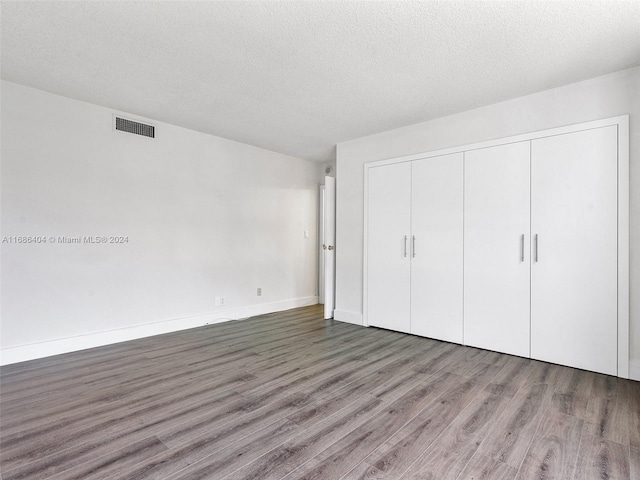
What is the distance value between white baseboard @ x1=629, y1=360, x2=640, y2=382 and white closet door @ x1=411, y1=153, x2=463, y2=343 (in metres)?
1.38

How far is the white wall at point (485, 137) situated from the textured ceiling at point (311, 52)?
151mm

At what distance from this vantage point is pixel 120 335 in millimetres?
3697

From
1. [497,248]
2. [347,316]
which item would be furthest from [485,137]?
[347,316]

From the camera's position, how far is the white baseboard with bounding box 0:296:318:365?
307 centimetres

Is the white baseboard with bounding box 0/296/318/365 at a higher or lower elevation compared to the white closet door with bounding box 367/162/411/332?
lower

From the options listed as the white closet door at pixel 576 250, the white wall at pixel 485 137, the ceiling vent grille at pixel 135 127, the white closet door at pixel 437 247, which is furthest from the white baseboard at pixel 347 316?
the ceiling vent grille at pixel 135 127

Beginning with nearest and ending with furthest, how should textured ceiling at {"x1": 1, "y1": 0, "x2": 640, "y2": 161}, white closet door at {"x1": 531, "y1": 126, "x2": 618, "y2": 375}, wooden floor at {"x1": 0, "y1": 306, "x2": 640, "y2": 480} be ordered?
wooden floor at {"x1": 0, "y1": 306, "x2": 640, "y2": 480} → textured ceiling at {"x1": 1, "y1": 0, "x2": 640, "y2": 161} → white closet door at {"x1": 531, "y1": 126, "x2": 618, "y2": 375}

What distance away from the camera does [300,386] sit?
255 centimetres

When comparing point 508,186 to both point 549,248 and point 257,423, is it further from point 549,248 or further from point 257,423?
point 257,423

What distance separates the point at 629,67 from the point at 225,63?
133 inches

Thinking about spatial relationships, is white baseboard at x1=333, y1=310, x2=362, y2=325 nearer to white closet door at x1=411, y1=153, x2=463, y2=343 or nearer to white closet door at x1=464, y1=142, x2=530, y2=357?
white closet door at x1=411, y1=153, x2=463, y2=343

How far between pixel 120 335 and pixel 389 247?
3.38m

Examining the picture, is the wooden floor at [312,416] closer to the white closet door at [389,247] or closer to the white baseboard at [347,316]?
the white closet door at [389,247]

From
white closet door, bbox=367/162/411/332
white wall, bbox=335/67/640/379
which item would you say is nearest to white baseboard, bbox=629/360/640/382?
white wall, bbox=335/67/640/379
